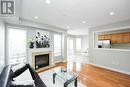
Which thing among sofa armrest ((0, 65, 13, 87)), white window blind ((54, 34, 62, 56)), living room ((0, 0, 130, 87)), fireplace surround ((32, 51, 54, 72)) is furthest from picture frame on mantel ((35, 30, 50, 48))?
sofa armrest ((0, 65, 13, 87))

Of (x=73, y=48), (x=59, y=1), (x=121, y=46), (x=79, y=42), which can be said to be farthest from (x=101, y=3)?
(x=79, y=42)

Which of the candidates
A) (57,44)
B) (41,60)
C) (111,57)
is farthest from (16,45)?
(111,57)

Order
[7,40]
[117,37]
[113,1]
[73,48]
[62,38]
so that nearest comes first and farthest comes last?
[113,1]
[7,40]
[117,37]
[62,38]
[73,48]

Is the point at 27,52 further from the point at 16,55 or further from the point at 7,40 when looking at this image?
the point at 7,40

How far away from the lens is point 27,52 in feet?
13.5

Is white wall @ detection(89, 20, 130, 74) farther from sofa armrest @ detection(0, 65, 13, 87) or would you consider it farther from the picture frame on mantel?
sofa armrest @ detection(0, 65, 13, 87)

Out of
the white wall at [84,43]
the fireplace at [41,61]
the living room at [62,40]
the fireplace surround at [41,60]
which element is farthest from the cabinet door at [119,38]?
the white wall at [84,43]

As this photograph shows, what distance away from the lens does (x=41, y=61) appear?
15.5ft

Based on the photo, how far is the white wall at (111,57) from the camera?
385cm

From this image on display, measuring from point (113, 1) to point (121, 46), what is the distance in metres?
4.69

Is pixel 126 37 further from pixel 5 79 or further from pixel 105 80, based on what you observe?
pixel 5 79

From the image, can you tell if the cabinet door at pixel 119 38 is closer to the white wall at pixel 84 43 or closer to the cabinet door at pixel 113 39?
the cabinet door at pixel 113 39

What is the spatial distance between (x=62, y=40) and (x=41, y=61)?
2.32 meters

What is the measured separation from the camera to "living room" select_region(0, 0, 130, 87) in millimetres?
2555
